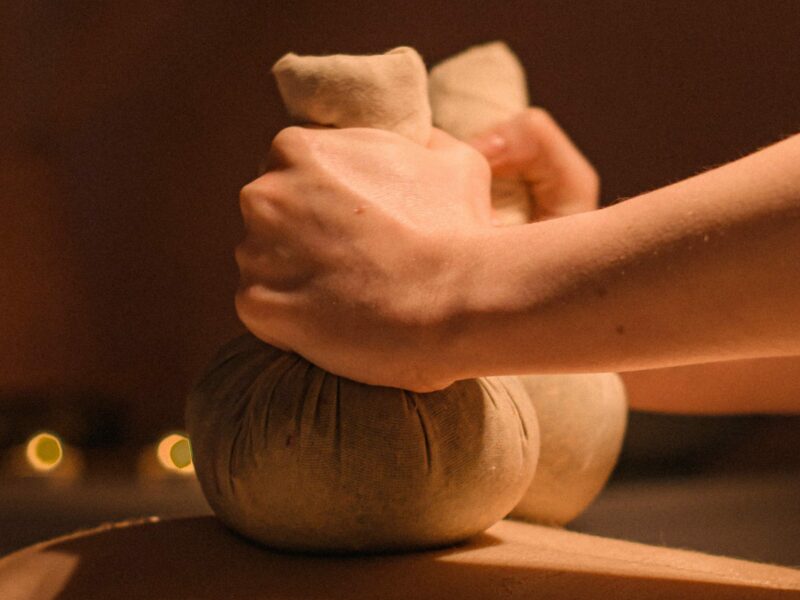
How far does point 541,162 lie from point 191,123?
1.10 m

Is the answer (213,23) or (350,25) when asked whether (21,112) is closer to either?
(213,23)

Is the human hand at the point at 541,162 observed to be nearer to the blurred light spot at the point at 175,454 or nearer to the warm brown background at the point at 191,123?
the warm brown background at the point at 191,123

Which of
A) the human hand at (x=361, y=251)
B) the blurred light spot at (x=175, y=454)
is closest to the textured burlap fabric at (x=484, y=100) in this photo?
the human hand at (x=361, y=251)

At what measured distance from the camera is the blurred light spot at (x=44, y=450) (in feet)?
5.65

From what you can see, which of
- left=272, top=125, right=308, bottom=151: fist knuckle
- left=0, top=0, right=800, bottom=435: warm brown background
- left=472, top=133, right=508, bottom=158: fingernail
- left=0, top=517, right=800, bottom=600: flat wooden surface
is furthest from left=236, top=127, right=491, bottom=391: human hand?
left=0, top=0, right=800, bottom=435: warm brown background

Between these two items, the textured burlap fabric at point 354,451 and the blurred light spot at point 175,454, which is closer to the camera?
the textured burlap fabric at point 354,451

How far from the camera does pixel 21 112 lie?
1625mm

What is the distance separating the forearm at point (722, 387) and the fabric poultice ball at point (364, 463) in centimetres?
49

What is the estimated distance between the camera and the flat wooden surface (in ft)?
1.72

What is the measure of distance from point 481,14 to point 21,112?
964 millimetres

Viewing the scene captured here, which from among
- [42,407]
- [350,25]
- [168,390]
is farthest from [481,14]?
[42,407]

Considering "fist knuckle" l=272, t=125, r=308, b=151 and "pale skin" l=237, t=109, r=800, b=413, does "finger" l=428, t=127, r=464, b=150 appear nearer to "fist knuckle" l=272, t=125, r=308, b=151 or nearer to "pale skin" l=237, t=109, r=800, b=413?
"pale skin" l=237, t=109, r=800, b=413

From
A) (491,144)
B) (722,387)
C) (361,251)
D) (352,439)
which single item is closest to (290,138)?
(361,251)

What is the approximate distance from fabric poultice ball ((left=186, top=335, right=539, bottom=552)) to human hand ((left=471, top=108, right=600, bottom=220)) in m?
0.39
